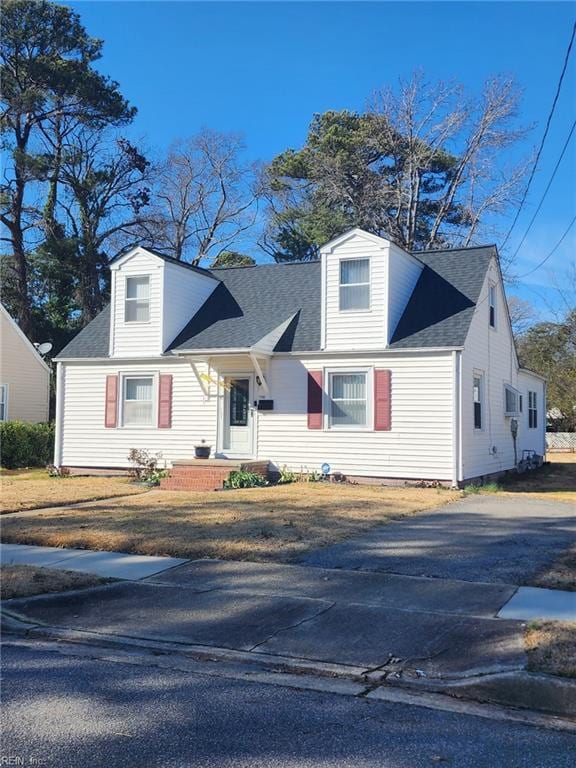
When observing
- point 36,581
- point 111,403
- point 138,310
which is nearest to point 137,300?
point 138,310

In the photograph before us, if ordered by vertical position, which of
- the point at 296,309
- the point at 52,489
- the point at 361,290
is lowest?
the point at 52,489

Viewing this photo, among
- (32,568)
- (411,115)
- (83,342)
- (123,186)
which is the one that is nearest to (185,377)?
(83,342)

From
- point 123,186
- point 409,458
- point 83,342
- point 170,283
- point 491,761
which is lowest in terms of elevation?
point 491,761

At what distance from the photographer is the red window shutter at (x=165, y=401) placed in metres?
18.8

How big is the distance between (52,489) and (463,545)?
9873 millimetres

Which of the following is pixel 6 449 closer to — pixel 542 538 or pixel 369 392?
pixel 369 392

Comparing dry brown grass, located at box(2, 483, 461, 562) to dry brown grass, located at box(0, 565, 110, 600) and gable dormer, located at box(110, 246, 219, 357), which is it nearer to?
dry brown grass, located at box(0, 565, 110, 600)

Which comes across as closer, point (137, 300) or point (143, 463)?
point (143, 463)

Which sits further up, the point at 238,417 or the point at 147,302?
the point at 147,302

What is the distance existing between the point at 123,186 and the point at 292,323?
22.9 metres

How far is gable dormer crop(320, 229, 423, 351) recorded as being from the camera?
16.9 metres

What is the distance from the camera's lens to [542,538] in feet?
32.3

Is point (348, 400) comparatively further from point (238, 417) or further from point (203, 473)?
point (203, 473)

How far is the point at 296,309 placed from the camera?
18922 millimetres
